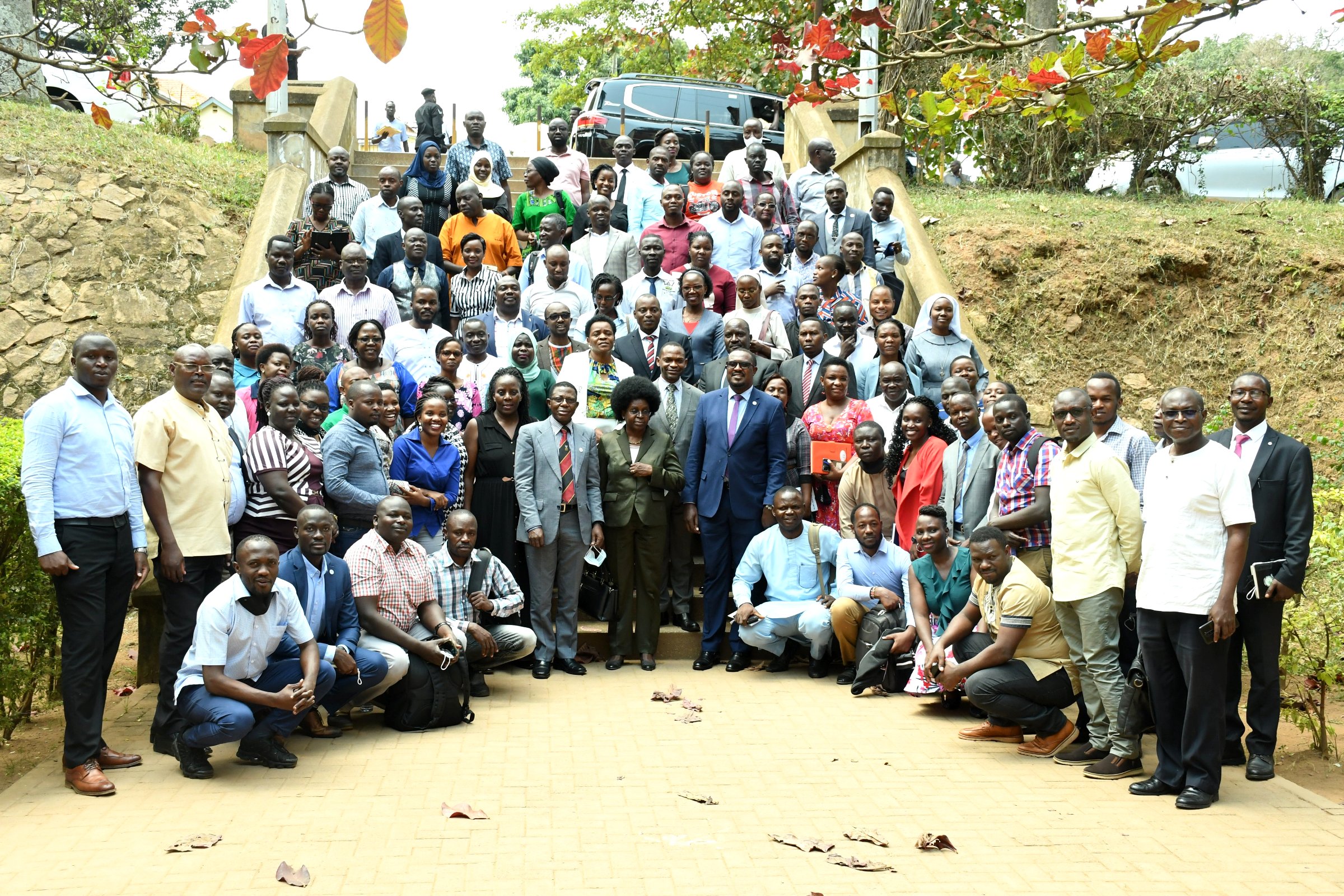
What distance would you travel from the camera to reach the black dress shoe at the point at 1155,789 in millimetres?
6875

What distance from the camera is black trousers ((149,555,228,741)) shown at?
735 centimetres

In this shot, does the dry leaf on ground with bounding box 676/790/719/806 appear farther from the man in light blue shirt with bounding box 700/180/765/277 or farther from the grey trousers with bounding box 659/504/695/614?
the man in light blue shirt with bounding box 700/180/765/277

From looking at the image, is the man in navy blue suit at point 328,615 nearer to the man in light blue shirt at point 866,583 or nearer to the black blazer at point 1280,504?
the man in light blue shirt at point 866,583

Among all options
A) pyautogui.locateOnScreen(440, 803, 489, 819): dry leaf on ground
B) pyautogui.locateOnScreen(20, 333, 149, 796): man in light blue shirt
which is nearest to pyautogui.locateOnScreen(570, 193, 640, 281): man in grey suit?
pyautogui.locateOnScreen(20, 333, 149, 796): man in light blue shirt

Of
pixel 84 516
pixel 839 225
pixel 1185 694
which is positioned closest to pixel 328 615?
pixel 84 516

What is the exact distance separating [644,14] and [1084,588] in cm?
2741

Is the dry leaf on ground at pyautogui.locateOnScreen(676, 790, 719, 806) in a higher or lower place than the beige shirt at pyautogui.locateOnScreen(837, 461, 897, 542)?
lower

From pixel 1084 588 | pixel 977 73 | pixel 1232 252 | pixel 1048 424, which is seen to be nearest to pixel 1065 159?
pixel 1232 252

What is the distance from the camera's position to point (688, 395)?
10.2m

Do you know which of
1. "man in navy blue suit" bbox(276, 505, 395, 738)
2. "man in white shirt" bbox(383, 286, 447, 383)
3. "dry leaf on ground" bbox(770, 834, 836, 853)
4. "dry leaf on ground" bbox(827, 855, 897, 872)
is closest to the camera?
"dry leaf on ground" bbox(827, 855, 897, 872)

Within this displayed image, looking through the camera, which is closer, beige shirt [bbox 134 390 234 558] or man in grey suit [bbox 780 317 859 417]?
beige shirt [bbox 134 390 234 558]

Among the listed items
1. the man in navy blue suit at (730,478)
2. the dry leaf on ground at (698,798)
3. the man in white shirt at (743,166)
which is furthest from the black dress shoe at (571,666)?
the man in white shirt at (743,166)

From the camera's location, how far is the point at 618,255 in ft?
40.7

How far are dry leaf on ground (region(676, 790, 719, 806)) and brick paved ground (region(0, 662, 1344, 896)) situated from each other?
88 mm
